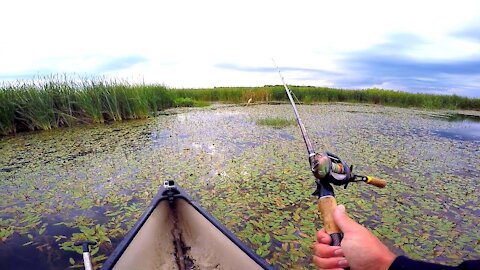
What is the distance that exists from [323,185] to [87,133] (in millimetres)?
9302

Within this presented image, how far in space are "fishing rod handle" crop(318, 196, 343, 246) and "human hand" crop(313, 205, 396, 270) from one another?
0.7 inches

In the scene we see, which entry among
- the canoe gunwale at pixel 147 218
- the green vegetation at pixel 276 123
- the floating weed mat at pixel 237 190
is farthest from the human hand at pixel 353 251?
the green vegetation at pixel 276 123

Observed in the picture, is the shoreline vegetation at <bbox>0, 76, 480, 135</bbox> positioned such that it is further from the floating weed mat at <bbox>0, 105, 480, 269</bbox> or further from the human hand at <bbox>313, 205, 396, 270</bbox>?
the human hand at <bbox>313, 205, 396, 270</bbox>

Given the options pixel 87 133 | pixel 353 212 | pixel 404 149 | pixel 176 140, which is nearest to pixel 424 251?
pixel 353 212

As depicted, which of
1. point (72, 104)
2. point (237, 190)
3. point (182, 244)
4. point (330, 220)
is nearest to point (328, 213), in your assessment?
point (330, 220)

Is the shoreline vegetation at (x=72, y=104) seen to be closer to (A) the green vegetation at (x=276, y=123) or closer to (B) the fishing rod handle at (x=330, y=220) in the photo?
(A) the green vegetation at (x=276, y=123)

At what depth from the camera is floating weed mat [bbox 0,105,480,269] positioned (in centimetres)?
350

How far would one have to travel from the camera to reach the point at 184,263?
288cm

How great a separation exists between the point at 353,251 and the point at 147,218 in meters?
2.15

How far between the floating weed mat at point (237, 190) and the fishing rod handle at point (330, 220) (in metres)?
2.07

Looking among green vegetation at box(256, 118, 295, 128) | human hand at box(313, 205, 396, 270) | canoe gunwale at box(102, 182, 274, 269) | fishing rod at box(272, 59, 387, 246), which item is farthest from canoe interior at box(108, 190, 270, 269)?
green vegetation at box(256, 118, 295, 128)

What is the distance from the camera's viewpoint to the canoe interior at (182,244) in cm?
242

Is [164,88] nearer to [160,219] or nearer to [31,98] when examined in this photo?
[31,98]

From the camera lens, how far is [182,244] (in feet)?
9.90
